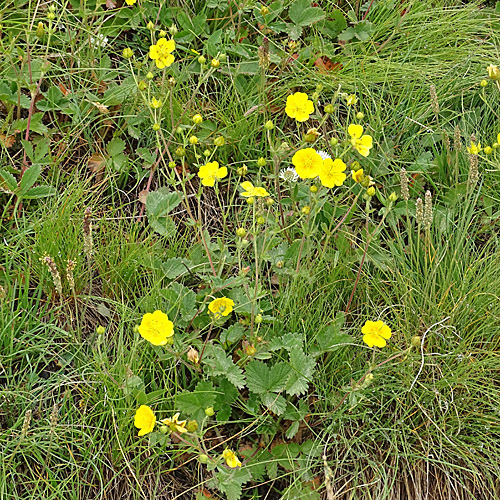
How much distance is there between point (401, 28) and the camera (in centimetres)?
272

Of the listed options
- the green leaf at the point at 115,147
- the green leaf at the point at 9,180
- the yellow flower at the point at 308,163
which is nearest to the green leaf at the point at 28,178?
the green leaf at the point at 9,180

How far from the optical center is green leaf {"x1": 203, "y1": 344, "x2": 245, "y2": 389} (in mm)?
1731

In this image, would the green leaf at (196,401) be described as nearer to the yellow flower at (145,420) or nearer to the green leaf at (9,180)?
the yellow flower at (145,420)

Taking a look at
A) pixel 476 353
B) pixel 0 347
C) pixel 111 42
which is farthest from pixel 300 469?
pixel 111 42

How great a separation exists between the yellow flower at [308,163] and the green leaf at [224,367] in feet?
1.71

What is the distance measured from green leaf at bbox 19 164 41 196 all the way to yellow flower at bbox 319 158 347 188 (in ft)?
3.03

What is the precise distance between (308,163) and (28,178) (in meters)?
0.91

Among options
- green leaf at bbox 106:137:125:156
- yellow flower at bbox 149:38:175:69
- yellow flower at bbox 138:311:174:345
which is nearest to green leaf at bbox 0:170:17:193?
green leaf at bbox 106:137:125:156

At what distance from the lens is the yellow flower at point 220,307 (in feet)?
5.54

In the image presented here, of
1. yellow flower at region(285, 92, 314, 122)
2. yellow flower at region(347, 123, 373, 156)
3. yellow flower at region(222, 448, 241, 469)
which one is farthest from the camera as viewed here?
yellow flower at region(285, 92, 314, 122)

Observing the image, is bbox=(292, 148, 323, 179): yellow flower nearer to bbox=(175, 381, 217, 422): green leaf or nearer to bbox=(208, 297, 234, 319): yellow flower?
bbox=(208, 297, 234, 319): yellow flower

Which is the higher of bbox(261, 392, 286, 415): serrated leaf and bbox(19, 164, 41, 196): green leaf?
bbox(19, 164, 41, 196): green leaf

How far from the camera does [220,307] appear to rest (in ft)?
5.57

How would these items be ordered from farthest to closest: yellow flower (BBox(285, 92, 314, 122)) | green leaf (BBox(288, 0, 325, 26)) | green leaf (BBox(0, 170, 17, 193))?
green leaf (BBox(288, 0, 325, 26))
green leaf (BBox(0, 170, 17, 193))
yellow flower (BBox(285, 92, 314, 122))
